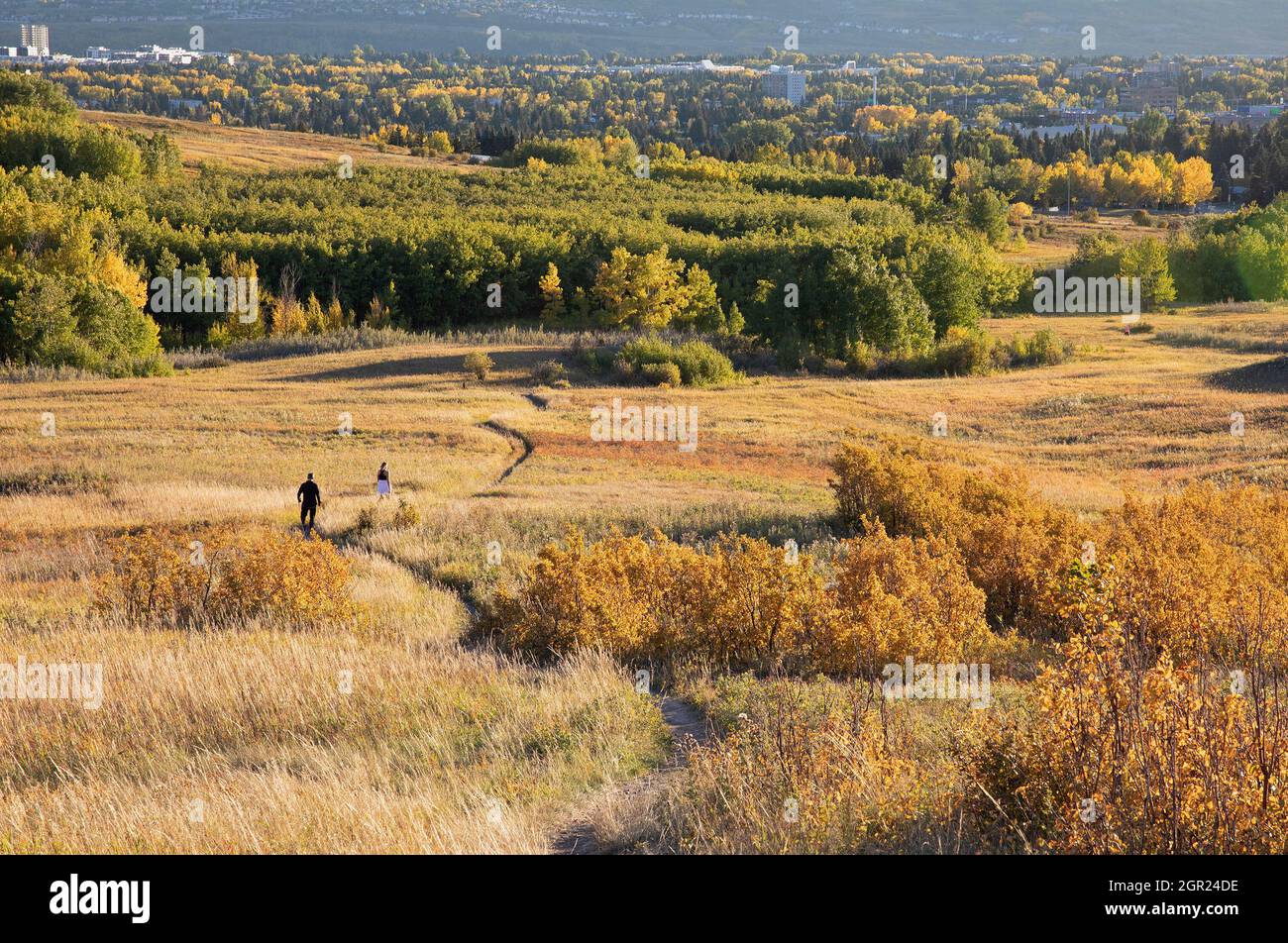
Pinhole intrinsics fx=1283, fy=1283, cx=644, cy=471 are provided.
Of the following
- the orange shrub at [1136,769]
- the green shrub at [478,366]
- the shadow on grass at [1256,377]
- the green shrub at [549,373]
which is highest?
the orange shrub at [1136,769]

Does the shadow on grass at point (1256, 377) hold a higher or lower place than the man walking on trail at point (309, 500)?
lower

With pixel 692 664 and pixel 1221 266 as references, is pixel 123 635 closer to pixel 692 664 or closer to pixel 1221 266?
pixel 692 664

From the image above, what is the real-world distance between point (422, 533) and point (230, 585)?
700 centimetres

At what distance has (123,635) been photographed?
1360 cm

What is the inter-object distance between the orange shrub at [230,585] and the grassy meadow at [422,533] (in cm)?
54

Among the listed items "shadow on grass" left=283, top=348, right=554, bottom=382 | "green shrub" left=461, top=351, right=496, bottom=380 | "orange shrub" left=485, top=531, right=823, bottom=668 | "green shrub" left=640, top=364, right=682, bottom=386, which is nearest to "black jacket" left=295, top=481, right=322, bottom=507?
"orange shrub" left=485, top=531, right=823, bottom=668

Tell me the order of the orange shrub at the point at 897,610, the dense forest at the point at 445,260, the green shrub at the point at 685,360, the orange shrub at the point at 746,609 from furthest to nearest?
the dense forest at the point at 445,260
the green shrub at the point at 685,360
the orange shrub at the point at 746,609
the orange shrub at the point at 897,610

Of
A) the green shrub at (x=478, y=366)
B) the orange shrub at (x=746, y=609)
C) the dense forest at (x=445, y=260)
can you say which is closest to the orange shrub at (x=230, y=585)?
the orange shrub at (x=746, y=609)

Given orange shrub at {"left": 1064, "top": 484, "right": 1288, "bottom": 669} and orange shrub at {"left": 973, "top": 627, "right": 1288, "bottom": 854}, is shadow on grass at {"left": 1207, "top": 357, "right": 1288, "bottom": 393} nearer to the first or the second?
orange shrub at {"left": 1064, "top": 484, "right": 1288, "bottom": 669}

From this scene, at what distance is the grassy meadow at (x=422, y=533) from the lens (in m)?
7.81

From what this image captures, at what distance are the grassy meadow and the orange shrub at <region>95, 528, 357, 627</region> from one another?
1.76 ft

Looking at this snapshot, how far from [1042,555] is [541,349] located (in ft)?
148

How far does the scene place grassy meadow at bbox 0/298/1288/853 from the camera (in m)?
7.81

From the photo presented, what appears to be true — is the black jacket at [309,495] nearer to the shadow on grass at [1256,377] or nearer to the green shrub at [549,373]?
the green shrub at [549,373]
